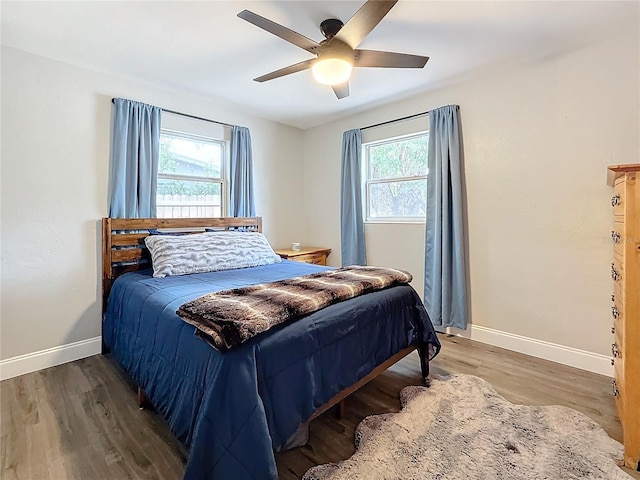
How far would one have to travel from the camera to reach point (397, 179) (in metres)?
3.66

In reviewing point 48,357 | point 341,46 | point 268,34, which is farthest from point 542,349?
point 48,357

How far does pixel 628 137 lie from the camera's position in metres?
2.24

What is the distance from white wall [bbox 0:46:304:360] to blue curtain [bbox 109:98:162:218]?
99 millimetres

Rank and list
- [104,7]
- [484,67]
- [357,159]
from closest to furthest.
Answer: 1. [104,7]
2. [484,67]
3. [357,159]

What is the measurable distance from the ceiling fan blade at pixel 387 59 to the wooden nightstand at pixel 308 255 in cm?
232

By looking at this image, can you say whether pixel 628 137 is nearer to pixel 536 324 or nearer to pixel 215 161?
pixel 536 324

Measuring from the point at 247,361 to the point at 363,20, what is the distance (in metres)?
1.77

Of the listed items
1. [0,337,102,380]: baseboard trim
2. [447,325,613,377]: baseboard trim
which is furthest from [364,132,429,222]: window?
[0,337,102,380]: baseboard trim

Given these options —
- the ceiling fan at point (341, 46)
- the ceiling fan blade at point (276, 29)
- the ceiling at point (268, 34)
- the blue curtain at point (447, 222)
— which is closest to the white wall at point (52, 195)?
the ceiling at point (268, 34)

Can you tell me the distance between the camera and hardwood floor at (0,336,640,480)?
150cm

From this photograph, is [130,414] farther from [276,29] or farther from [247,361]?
[276,29]

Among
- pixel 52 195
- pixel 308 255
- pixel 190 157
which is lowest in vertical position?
pixel 308 255

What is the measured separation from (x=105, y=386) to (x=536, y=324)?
11.4ft

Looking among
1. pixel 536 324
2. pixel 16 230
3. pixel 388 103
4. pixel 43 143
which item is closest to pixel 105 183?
pixel 43 143
